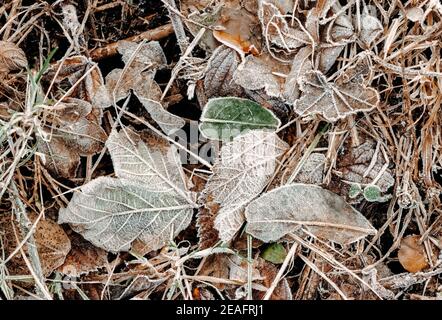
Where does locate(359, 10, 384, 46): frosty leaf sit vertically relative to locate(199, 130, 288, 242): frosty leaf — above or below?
above

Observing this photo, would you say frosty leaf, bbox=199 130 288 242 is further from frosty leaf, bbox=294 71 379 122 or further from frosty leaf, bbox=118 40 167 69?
frosty leaf, bbox=118 40 167 69

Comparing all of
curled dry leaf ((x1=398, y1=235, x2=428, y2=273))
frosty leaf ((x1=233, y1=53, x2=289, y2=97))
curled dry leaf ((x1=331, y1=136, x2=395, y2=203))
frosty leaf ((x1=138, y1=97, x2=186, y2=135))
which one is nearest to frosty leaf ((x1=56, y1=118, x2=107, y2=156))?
frosty leaf ((x1=138, y1=97, x2=186, y2=135))

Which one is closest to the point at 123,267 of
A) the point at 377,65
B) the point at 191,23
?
the point at 191,23

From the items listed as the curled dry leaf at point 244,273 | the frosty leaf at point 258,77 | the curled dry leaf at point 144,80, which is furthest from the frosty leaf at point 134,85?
the curled dry leaf at point 244,273

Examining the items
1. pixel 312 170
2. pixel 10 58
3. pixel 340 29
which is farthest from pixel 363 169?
pixel 10 58

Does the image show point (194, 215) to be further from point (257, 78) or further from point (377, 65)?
point (377, 65)

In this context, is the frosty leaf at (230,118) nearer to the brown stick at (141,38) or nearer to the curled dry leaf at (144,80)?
the curled dry leaf at (144,80)
